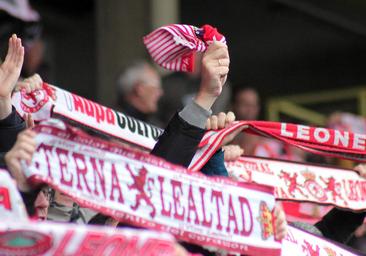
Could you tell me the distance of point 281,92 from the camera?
1395 cm

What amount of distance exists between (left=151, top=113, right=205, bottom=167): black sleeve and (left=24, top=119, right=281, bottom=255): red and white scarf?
0.18 m

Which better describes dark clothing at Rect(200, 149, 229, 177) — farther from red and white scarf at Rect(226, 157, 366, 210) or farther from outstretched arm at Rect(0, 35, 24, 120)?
outstretched arm at Rect(0, 35, 24, 120)

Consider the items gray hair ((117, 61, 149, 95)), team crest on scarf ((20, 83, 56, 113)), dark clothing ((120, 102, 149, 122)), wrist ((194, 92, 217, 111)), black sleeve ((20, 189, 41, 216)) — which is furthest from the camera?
gray hair ((117, 61, 149, 95))

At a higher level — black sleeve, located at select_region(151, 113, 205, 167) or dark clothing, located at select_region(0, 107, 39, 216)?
black sleeve, located at select_region(151, 113, 205, 167)

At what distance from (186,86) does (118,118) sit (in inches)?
101

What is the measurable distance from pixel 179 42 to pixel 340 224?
1.17m

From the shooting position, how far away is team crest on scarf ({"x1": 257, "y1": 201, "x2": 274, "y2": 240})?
11.4ft

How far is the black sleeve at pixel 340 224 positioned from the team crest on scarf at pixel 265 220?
3.52ft

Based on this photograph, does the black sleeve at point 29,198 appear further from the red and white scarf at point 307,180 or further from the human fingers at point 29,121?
the red and white scarf at point 307,180

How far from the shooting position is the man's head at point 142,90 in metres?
6.46

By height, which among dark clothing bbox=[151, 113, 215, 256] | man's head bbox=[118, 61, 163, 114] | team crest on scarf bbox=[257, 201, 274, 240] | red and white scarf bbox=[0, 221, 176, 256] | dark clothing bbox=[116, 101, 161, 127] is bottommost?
dark clothing bbox=[116, 101, 161, 127]

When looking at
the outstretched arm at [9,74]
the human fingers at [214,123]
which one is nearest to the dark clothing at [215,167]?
the human fingers at [214,123]

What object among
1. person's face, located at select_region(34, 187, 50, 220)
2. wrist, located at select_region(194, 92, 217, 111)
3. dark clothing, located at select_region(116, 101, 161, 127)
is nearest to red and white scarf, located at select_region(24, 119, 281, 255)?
person's face, located at select_region(34, 187, 50, 220)

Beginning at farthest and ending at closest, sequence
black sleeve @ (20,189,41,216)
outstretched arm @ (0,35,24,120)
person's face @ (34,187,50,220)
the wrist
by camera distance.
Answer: outstretched arm @ (0,35,24,120) → the wrist → person's face @ (34,187,50,220) → black sleeve @ (20,189,41,216)
